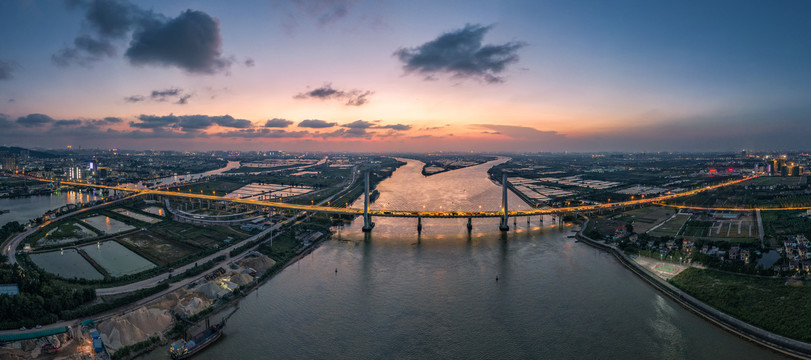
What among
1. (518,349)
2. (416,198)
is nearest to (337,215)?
(416,198)

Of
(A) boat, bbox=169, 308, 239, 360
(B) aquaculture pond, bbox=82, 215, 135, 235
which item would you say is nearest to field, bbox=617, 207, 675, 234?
(A) boat, bbox=169, 308, 239, 360

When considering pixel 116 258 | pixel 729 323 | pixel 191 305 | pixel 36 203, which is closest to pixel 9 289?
pixel 191 305

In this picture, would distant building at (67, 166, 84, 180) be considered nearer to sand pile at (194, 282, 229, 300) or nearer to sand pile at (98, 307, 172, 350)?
sand pile at (194, 282, 229, 300)

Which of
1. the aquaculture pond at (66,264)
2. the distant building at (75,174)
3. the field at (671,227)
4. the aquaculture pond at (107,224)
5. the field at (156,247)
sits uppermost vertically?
the distant building at (75,174)

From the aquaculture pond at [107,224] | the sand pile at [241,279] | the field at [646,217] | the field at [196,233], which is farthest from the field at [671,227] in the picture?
the aquaculture pond at [107,224]

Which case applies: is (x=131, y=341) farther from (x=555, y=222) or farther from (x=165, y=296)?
(x=555, y=222)

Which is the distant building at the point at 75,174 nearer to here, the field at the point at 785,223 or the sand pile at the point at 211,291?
the sand pile at the point at 211,291
